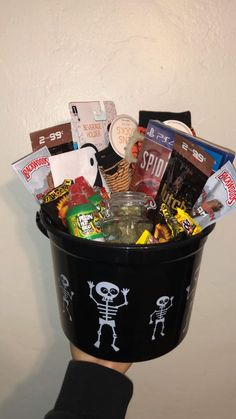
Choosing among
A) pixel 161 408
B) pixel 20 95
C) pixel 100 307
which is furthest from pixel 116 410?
pixel 20 95

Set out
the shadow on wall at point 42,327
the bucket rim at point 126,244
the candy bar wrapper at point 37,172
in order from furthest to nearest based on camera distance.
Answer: the shadow on wall at point 42,327 < the candy bar wrapper at point 37,172 < the bucket rim at point 126,244

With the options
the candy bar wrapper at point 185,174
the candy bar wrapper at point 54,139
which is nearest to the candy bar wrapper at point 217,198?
the candy bar wrapper at point 185,174

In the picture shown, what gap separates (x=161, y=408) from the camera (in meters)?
0.97

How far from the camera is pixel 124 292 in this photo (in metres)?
0.55

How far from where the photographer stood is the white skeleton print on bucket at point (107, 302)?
548mm

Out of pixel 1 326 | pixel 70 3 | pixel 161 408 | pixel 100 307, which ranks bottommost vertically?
pixel 161 408

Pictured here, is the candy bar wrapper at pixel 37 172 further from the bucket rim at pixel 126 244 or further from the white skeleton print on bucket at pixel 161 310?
the white skeleton print on bucket at pixel 161 310

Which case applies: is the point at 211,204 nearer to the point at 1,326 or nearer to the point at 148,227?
the point at 148,227

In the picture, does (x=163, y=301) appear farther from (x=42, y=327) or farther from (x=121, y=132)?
(x=42, y=327)

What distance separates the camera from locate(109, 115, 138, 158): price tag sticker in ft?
2.15

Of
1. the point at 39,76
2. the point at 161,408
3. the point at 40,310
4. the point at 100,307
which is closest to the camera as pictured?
the point at 100,307

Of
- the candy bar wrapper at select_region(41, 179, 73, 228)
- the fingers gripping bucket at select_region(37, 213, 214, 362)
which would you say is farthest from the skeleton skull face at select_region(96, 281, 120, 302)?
the candy bar wrapper at select_region(41, 179, 73, 228)

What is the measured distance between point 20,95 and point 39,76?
0.15 ft

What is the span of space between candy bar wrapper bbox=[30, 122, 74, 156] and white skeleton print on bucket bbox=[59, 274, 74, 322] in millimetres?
202
